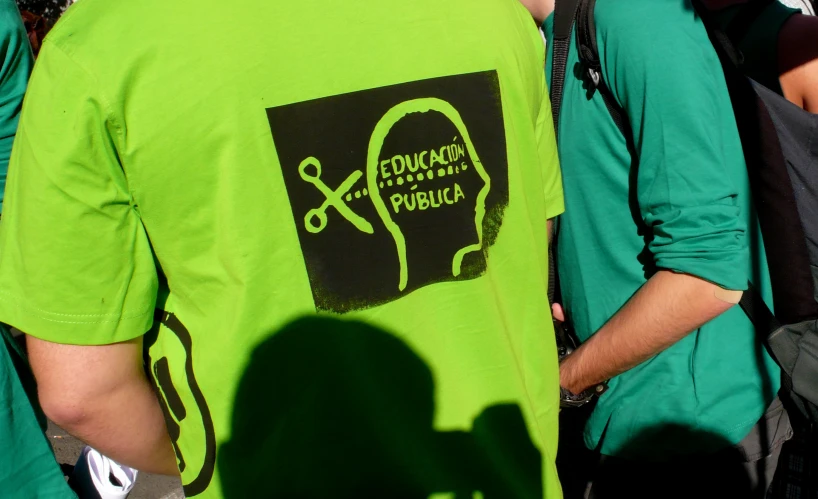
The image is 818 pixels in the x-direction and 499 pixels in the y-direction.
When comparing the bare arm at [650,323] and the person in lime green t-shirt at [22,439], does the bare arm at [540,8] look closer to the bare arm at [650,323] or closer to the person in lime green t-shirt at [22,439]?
the bare arm at [650,323]

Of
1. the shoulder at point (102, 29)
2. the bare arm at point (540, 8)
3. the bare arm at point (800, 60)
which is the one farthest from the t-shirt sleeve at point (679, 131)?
the shoulder at point (102, 29)

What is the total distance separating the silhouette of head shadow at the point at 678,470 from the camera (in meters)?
1.67

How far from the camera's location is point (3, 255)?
1.04 meters

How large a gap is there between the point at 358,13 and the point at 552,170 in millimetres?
633

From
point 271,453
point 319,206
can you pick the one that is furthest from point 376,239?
point 271,453

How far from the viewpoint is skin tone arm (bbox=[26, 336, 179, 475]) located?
3.54 feet

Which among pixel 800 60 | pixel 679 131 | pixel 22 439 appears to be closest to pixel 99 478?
pixel 22 439

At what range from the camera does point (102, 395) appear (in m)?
1.12

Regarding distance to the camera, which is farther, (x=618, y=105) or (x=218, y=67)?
(x=618, y=105)

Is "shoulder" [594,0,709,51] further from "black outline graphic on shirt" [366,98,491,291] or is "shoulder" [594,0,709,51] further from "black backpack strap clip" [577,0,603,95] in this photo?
"black outline graphic on shirt" [366,98,491,291]

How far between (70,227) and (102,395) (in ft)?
1.00

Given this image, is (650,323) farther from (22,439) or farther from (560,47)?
(22,439)

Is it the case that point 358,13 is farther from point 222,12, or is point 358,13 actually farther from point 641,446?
point 641,446

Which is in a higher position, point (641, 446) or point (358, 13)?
point (358, 13)
